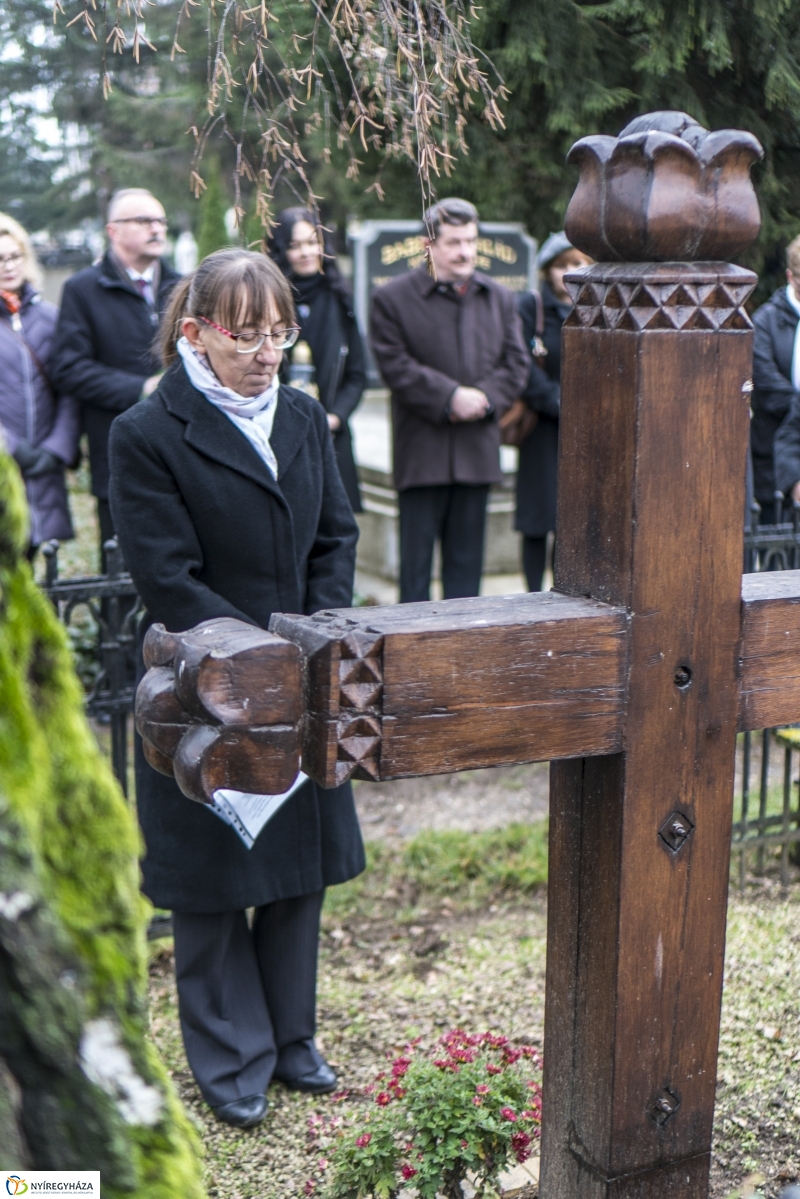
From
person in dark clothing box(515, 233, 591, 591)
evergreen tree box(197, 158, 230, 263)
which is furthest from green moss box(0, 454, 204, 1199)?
evergreen tree box(197, 158, 230, 263)

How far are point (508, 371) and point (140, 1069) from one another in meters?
5.29

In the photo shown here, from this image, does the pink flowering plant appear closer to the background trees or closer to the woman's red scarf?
the background trees

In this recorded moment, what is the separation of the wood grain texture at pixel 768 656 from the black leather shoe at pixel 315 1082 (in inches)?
67.0

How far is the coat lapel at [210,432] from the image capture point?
2.72m

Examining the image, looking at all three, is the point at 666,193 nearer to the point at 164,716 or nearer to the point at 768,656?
the point at 768,656

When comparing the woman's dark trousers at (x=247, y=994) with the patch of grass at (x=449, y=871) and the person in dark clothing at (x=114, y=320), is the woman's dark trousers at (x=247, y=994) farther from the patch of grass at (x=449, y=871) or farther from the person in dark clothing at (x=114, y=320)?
the person in dark clothing at (x=114, y=320)

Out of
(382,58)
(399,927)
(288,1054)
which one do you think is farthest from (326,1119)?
(382,58)

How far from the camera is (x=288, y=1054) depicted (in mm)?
3068

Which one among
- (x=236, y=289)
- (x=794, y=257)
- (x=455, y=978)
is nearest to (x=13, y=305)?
(x=236, y=289)

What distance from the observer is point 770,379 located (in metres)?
5.50

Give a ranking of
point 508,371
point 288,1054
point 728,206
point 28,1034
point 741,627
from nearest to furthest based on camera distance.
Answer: point 28,1034 < point 728,206 < point 741,627 < point 288,1054 < point 508,371

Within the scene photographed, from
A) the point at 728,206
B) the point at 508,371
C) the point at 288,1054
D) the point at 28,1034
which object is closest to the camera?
the point at 28,1034

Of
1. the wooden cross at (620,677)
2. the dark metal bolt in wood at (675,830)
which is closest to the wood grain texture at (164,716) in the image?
the wooden cross at (620,677)

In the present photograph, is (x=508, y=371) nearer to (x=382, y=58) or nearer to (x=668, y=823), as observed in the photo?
(x=382, y=58)
